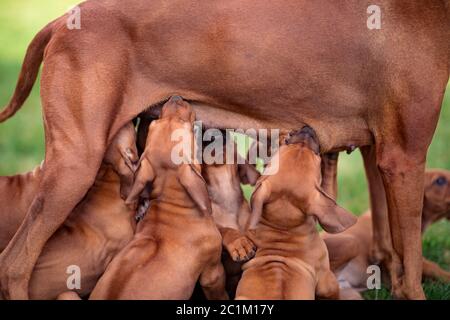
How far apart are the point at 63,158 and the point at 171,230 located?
66 centimetres

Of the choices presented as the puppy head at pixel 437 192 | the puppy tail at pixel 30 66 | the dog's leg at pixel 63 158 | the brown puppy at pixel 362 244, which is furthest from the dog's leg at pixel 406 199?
the puppy tail at pixel 30 66

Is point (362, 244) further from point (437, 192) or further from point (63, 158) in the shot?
point (63, 158)

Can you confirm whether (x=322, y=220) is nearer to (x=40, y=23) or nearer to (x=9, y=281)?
(x=9, y=281)

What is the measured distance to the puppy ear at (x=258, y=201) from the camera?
15.1ft

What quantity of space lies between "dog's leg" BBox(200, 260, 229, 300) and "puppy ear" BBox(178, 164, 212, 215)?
0.34 m

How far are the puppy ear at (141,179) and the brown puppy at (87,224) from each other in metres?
0.28

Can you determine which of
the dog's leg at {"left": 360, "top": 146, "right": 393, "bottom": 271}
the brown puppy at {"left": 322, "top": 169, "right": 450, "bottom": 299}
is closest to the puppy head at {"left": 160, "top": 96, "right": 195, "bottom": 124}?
the brown puppy at {"left": 322, "top": 169, "right": 450, "bottom": 299}

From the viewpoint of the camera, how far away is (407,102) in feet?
15.9

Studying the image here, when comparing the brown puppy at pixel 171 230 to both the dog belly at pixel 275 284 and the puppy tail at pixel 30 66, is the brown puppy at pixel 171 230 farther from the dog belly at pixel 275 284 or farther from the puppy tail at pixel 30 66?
the puppy tail at pixel 30 66

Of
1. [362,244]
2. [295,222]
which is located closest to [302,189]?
[295,222]

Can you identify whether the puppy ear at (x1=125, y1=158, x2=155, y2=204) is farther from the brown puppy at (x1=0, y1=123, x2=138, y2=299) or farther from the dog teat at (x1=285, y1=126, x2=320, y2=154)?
the dog teat at (x1=285, y1=126, x2=320, y2=154)

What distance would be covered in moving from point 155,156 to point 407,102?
4.32 feet
